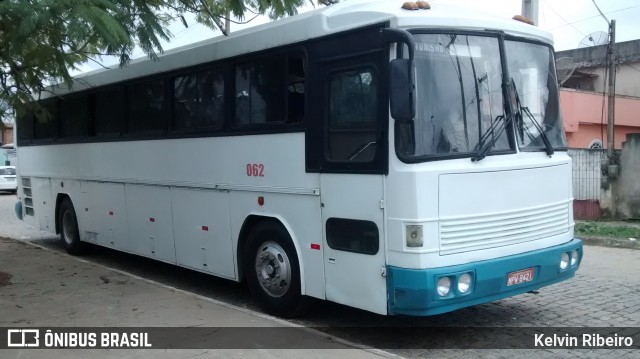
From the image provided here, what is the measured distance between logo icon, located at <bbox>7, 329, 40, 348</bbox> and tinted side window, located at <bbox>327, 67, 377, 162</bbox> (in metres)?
3.48

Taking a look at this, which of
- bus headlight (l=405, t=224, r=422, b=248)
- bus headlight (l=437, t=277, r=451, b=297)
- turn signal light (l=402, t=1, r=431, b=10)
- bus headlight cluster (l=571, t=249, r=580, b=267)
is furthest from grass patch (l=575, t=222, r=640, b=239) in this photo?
turn signal light (l=402, t=1, r=431, b=10)

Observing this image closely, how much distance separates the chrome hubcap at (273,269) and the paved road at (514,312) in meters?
0.50

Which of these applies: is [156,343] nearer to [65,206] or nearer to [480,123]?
[480,123]

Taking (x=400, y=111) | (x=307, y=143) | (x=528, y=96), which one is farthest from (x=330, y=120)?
(x=528, y=96)

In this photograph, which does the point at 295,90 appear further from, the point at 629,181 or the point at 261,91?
the point at 629,181

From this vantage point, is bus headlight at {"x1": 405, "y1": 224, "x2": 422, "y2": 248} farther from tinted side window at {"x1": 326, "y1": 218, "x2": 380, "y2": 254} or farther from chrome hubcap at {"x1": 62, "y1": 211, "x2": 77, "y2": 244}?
chrome hubcap at {"x1": 62, "y1": 211, "x2": 77, "y2": 244}

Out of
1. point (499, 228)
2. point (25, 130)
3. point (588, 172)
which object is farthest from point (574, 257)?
point (25, 130)

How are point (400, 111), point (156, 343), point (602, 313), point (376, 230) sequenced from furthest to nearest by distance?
point (602, 313)
point (156, 343)
point (376, 230)
point (400, 111)

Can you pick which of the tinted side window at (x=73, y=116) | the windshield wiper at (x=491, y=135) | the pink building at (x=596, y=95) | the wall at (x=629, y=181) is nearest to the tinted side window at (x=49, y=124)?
the tinted side window at (x=73, y=116)

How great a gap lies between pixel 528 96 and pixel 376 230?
2123 millimetres

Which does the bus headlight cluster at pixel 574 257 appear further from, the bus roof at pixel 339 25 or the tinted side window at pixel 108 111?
the tinted side window at pixel 108 111

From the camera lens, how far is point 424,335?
6.11 meters

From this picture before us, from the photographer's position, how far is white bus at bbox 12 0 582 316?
5191mm

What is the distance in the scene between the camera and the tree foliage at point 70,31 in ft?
18.3
